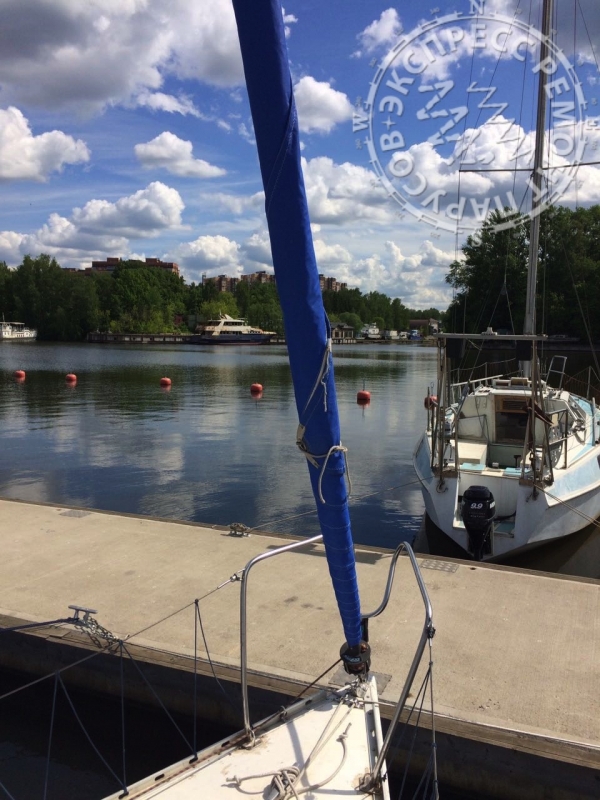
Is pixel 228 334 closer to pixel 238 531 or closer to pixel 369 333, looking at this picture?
pixel 369 333

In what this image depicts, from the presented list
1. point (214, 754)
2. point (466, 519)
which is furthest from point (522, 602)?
point (214, 754)

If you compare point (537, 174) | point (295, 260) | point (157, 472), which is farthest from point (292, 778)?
point (537, 174)

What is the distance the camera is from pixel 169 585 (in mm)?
7949

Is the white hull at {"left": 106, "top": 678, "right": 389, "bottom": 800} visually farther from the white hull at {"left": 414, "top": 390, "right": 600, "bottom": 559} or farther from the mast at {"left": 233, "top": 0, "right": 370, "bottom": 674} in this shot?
the white hull at {"left": 414, "top": 390, "right": 600, "bottom": 559}

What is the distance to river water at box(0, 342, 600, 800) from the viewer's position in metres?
6.20

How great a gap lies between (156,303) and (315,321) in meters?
143

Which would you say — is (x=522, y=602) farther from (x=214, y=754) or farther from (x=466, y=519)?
(x=214, y=754)

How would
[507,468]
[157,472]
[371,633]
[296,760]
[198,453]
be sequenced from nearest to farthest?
[296,760] < [371,633] < [507,468] < [157,472] < [198,453]

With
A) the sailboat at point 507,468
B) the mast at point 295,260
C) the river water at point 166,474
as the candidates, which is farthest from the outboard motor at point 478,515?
the mast at point 295,260

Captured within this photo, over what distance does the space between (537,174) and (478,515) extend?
10822mm

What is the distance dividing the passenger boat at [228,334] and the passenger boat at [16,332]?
97.5 ft

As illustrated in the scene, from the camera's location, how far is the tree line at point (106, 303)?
420 feet

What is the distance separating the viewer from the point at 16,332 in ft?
397

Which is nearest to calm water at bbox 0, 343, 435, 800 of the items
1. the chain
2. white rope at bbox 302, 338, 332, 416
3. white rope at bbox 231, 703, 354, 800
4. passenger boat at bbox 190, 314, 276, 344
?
the chain
